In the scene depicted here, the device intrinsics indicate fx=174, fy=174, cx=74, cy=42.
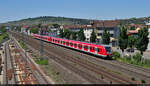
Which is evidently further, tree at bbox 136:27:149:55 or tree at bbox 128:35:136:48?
tree at bbox 128:35:136:48

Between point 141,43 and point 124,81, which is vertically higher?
point 141,43

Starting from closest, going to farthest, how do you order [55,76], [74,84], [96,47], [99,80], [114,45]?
[74,84] < [99,80] < [55,76] < [96,47] < [114,45]

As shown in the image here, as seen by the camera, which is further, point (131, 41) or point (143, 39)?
point (131, 41)

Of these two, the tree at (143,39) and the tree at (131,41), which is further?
the tree at (131,41)

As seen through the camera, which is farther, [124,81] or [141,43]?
[141,43]

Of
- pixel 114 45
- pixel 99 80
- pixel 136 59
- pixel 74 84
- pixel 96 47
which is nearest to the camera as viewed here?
pixel 74 84

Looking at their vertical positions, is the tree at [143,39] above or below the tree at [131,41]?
above

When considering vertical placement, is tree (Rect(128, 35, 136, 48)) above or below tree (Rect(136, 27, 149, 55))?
below

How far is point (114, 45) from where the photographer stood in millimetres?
65500

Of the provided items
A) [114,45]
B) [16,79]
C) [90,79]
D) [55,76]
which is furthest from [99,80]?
[114,45]

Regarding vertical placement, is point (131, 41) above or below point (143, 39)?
below

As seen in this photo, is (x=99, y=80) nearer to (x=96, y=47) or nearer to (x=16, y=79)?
(x=16, y=79)

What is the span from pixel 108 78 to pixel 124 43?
18.4 m

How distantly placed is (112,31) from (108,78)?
157 feet
